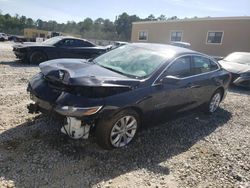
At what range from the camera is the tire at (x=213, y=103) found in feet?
19.5

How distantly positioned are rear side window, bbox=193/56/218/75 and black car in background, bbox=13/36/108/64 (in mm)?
7317

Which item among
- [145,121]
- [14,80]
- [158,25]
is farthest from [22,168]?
[158,25]

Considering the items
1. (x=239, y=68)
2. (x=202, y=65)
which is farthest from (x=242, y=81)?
(x=202, y=65)

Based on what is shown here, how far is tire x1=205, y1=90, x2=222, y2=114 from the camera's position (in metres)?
5.95

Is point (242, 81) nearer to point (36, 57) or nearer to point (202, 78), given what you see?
point (202, 78)

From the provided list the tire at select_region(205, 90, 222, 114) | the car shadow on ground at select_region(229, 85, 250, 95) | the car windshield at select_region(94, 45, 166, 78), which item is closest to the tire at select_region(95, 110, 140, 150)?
the car windshield at select_region(94, 45, 166, 78)

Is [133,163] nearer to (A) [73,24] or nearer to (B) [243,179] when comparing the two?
(B) [243,179]

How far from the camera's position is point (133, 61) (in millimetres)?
4531

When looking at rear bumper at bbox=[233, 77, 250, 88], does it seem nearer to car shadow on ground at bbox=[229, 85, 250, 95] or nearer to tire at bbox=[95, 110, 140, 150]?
car shadow on ground at bbox=[229, 85, 250, 95]

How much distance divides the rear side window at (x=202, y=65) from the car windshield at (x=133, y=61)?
942 millimetres

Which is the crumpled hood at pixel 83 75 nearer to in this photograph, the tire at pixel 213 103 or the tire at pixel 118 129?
the tire at pixel 118 129

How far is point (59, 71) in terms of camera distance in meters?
3.77

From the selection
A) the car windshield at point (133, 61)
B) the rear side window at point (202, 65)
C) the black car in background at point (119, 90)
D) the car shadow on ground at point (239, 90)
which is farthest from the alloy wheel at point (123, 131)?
the car shadow on ground at point (239, 90)

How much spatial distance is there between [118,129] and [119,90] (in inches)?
23.3
